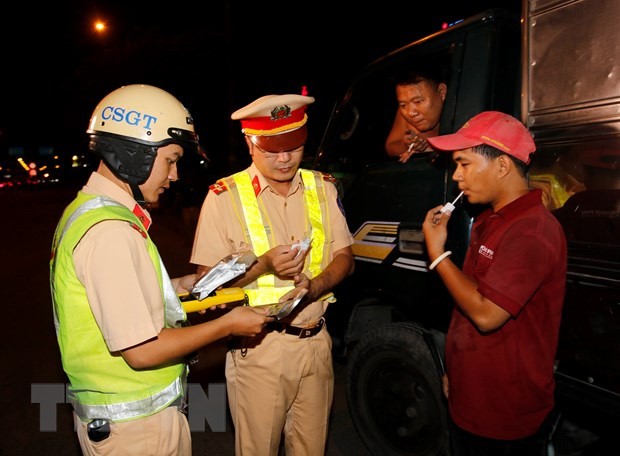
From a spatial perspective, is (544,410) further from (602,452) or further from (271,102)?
(271,102)

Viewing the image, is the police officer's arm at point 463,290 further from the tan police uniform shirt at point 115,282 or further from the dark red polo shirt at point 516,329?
the tan police uniform shirt at point 115,282

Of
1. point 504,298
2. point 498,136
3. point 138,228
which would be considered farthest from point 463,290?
point 138,228

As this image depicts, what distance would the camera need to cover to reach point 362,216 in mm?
3217

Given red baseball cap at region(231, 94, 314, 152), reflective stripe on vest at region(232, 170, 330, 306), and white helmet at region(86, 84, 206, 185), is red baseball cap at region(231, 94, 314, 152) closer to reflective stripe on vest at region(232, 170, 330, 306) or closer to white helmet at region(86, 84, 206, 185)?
reflective stripe on vest at region(232, 170, 330, 306)

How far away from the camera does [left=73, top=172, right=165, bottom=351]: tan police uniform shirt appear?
4.97 ft

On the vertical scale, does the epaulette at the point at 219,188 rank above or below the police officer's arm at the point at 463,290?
above

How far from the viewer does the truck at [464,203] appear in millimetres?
1965

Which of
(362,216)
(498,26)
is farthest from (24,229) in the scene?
(498,26)

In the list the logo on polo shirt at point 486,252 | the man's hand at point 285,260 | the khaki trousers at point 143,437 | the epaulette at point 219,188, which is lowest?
the khaki trousers at point 143,437

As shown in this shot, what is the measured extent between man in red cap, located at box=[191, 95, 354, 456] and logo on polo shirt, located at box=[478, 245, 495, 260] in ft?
2.62

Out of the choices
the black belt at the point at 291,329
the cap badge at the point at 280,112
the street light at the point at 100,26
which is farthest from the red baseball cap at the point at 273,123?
the street light at the point at 100,26

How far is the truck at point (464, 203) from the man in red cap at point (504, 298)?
12.0 inches

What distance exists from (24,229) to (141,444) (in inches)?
590

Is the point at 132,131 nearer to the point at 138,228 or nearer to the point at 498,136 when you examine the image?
the point at 138,228
